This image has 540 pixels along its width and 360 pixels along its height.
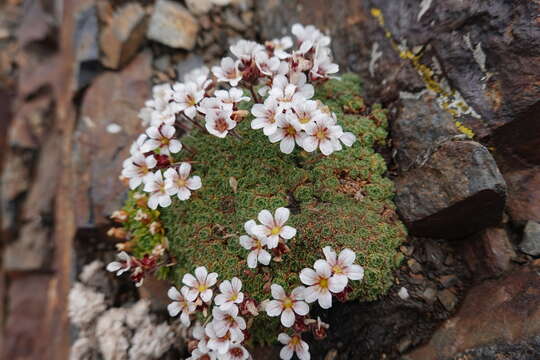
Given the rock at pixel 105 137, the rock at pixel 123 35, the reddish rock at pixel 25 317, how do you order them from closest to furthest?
the rock at pixel 105 137 → the rock at pixel 123 35 → the reddish rock at pixel 25 317

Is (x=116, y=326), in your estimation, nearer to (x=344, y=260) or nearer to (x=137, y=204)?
(x=137, y=204)

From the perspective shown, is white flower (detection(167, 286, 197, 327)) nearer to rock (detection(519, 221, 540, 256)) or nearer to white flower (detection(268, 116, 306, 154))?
white flower (detection(268, 116, 306, 154))

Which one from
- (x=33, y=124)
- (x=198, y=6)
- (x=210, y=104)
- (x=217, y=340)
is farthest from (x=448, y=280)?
(x=33, y=124)

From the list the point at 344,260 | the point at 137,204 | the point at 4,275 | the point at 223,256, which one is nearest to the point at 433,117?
the point at 344,260

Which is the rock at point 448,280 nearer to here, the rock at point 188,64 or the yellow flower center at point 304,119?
the yellow flower center at point 304,119

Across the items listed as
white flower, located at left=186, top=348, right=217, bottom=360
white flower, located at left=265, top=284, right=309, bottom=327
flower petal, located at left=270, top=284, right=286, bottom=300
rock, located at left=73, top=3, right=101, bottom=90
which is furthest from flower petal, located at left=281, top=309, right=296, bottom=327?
rock, located at left=73, top=3, right=101, bottom=90

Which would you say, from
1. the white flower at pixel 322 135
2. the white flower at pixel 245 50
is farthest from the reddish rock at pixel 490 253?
the white flower at pixel 245 50
